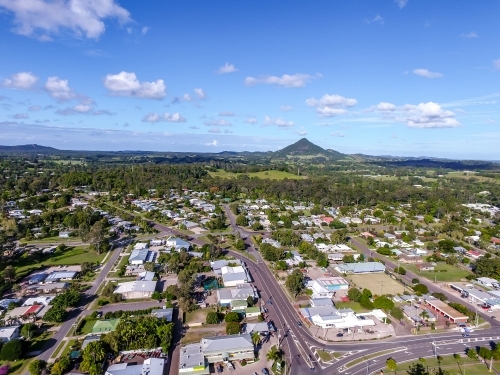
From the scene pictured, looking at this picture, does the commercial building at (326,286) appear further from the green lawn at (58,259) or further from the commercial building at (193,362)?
the green lawn at (58,259)

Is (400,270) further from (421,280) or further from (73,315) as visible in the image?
(73,315)

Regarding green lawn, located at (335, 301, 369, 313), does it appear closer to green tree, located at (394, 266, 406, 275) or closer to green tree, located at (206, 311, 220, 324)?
green tree, located at (394, 266, 406, 275)

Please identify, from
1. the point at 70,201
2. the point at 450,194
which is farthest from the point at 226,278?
the point at 450,194

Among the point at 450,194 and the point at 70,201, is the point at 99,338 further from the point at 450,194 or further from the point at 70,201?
the point at 450,194

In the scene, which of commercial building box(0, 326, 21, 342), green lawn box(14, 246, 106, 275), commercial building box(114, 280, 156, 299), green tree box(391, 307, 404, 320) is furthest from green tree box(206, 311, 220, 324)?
green lawn box(14, 246, 106, 275)

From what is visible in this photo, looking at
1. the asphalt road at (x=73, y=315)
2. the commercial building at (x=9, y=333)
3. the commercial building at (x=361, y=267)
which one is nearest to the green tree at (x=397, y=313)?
the commercial building at (x=361, y=267)
